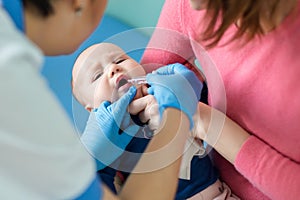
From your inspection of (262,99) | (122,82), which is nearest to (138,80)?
(122,82)

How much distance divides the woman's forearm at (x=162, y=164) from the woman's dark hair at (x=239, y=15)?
150mm

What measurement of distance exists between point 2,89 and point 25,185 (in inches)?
3.9

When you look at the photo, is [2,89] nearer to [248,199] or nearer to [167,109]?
A: [167,109]

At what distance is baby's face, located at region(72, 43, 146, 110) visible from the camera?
0.99 meters

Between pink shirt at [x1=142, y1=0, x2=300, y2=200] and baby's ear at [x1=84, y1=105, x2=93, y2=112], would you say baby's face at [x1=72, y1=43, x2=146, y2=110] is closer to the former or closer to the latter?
baby's ear at [x1=84, y1=105, x2=93, y2=112]

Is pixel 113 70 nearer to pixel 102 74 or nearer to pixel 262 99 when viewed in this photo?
pixel 102 74

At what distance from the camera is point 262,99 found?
89 cm

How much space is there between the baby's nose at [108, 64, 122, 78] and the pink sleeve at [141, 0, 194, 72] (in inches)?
3.8

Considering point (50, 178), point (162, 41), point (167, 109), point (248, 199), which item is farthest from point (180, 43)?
point (50, 178)

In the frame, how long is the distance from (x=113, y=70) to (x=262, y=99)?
0.98 ft

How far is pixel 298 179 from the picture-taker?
85 centimetres

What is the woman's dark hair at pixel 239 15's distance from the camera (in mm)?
769

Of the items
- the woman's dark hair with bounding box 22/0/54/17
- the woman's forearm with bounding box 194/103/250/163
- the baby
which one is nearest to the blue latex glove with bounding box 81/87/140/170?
the baby

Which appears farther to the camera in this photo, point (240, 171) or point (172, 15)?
point (172, 15)
